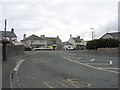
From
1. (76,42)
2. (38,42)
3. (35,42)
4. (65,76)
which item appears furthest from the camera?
(76,42)

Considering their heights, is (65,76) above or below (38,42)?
below

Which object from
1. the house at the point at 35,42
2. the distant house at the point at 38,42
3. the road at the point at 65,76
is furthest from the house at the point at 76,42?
the road at the point at 65,76

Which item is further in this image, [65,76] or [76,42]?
[76,42]

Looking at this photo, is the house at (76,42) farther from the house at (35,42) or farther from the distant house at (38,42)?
the house at (35,42)

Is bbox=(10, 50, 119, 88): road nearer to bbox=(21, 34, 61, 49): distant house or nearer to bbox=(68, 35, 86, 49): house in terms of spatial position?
bbox=(21, 34, 61, 49): distant house

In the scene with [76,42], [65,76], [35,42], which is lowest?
[65,76]

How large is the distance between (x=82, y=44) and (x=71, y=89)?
12530 centimetres

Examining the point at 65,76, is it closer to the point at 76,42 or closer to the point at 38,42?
the point at 38,42

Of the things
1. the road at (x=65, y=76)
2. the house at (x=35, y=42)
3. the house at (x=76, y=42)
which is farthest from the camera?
the house at (x=76, y=42)

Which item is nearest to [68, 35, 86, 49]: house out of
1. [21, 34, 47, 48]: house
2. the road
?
[21, 34, 47, 48]: house

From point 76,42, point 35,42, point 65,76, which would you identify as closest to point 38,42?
point 35,42

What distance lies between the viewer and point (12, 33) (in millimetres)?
88438

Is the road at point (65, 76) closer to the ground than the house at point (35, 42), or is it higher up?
closer to the ground

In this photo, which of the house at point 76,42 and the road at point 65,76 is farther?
the house at point 76,42
